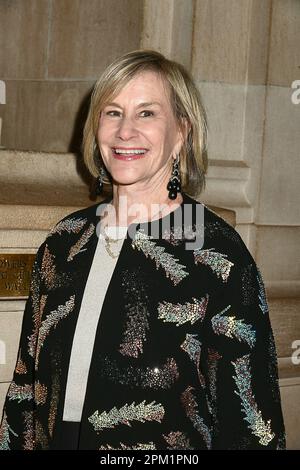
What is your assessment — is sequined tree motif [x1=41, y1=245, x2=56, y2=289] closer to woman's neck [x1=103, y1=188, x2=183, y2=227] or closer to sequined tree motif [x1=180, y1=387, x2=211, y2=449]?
woman's neck [x1=103, y1=188, x2=183, y2=227]

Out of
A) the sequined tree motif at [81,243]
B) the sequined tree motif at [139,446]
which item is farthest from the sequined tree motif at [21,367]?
the sequined tree motif at [139,446]

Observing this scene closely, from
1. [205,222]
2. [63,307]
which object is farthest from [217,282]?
[63,307]

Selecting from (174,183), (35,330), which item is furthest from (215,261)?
(35,330)

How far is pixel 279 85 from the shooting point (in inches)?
159

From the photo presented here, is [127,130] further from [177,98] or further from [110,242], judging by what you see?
[110,242]

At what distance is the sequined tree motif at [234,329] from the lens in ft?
7.47

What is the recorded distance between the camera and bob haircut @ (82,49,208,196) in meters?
2.48

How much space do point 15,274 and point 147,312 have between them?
756mm

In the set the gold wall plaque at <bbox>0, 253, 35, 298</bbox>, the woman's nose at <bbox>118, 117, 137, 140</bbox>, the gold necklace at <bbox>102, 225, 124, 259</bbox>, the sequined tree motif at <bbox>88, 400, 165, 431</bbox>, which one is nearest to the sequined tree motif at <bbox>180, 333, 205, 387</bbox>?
the sequined tree motif at <bbox>88, 400, 165, 431</bbox>

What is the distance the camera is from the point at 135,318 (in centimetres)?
235

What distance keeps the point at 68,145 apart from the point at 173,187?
175cm

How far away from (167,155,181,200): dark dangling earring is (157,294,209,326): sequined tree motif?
1.05 feet

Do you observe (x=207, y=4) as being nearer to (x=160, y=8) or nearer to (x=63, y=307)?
(x=160, y=8)
